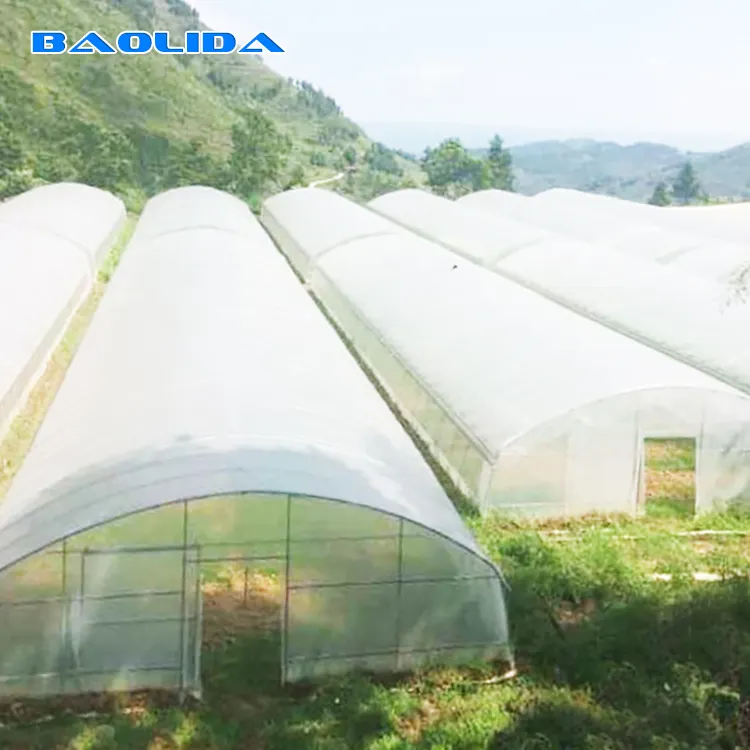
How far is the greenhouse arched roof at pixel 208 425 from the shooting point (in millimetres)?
10688

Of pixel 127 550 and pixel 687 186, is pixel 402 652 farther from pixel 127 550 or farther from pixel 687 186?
pixel 687 186

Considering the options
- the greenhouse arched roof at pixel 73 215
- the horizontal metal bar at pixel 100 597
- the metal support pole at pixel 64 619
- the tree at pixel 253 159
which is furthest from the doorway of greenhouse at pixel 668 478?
the tree at pixel 253 159

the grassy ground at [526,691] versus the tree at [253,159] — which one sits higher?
the tree at [253,159]

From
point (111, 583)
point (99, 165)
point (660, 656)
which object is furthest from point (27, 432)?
point (99, 165)

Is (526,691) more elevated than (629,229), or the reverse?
(629,229)

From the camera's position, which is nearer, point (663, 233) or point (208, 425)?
point (208, 425)

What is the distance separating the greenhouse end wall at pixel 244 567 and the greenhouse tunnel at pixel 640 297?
887cm

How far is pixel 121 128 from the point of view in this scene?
62.2 metres

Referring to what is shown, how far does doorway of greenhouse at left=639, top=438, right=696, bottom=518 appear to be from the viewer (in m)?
15.3

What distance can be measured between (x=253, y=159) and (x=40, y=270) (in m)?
34.1

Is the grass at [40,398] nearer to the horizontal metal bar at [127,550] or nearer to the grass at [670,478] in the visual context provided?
the horizontal metal bar at [127,550]

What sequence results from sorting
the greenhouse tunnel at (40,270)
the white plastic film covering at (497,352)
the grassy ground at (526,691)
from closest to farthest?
the grassy ground at (526,691), the white plastic film covering at (497,352), the greenhouse tunnel at (40,270)

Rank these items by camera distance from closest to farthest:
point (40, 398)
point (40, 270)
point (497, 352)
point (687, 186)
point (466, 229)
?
1. point (497, 352)
2. point (40, 398)
3. point (40, 270)
4. point (466, 229)
5. point (687, 186)

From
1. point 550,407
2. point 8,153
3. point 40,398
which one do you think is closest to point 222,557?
point 550,407
